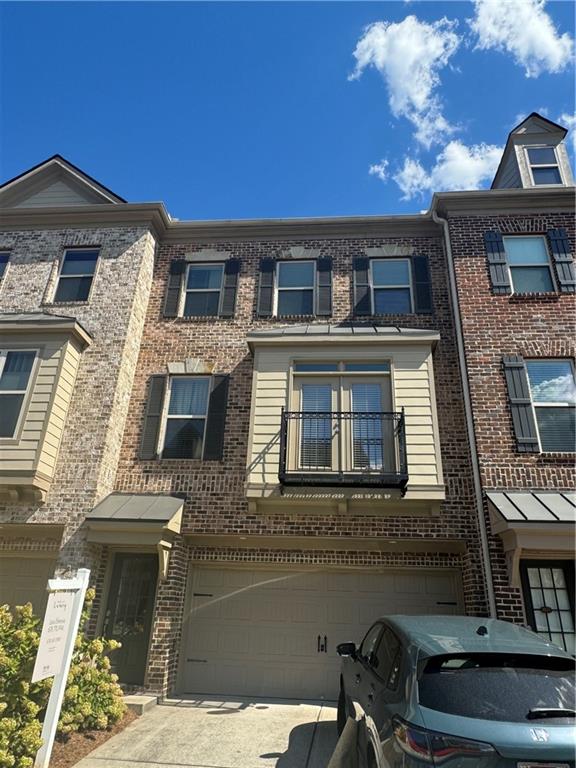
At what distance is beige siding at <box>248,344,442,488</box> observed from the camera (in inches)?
316

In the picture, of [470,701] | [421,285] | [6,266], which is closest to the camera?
[470,701]

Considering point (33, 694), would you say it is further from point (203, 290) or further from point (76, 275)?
point (76, 275)

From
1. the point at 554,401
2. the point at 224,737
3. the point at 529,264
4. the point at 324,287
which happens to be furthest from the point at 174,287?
the point at 224,737

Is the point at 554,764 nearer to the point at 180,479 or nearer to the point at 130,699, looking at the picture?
the point at 130,699

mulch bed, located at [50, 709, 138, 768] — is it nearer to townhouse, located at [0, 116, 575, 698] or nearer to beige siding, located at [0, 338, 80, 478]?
townhouse, located at [0, 116, 575, 698]

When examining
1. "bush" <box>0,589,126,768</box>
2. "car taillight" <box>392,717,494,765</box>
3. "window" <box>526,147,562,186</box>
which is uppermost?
"window" <box>526,147,562,186</box>

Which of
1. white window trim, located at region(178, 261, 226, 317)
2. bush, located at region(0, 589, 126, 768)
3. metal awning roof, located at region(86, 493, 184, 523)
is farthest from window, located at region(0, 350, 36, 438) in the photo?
bush, located at region(0, 589, 126, 768)

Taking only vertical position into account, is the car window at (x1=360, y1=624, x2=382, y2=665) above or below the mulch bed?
above

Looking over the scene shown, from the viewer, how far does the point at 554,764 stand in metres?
2.55

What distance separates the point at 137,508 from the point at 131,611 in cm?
176

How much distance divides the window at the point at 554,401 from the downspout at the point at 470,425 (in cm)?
116

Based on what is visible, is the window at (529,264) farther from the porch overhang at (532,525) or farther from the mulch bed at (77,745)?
the mulch bed at (77,745)

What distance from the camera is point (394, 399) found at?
8523mm

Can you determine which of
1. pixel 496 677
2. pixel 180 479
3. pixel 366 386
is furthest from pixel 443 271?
pixel 496 677
